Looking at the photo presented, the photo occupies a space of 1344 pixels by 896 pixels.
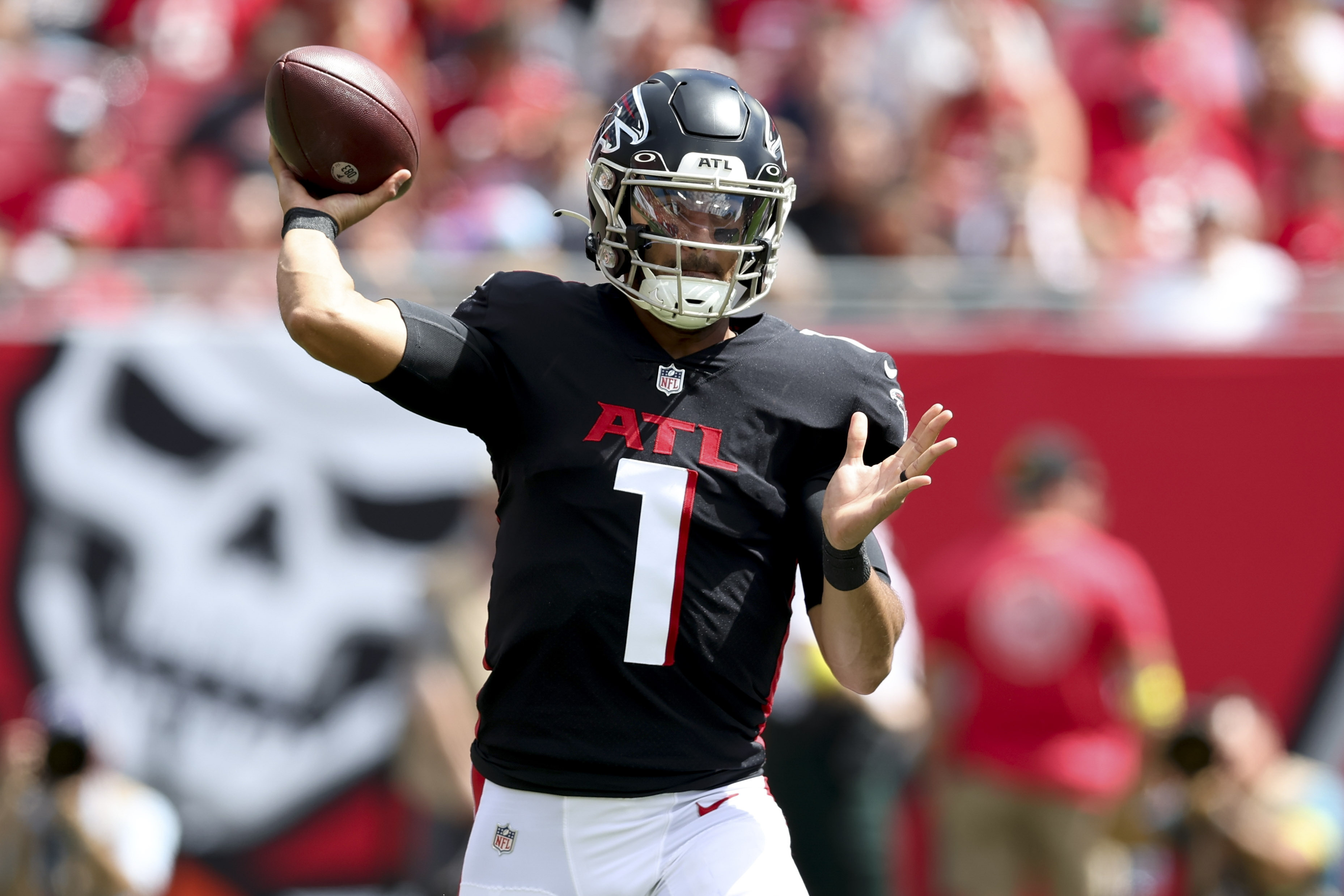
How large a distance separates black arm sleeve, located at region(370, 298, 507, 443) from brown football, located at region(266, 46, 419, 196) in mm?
280

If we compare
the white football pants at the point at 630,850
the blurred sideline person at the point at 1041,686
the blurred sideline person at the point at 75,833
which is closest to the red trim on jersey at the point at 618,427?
the white football pants at the point at 630,850

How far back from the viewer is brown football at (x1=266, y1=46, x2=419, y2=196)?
3170mm

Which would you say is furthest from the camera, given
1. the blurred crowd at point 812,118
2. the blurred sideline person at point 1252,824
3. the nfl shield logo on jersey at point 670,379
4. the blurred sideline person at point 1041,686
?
the blurred crowd at point 812,118

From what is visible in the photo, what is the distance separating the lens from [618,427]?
121 inches

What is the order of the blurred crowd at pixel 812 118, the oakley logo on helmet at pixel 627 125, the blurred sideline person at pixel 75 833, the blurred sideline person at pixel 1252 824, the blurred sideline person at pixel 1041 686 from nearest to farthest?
the oakley logo on helmet at pixel 627 125, the blurred sideline person at pixel 75 833, the blurred sideline person at pixel 1252 824, the blurred sideline person at pixel 1041 686, the blurred crowd at pixel 812 118

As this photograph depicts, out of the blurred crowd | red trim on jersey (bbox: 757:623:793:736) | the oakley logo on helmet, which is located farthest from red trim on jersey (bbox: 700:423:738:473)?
the blurred crowd

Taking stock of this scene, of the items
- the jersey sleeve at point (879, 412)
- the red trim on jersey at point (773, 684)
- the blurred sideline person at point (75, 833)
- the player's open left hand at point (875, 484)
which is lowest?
the blurred sideline person at point (75, 833)

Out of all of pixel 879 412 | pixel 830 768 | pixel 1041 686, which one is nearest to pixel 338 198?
pixel 879 412

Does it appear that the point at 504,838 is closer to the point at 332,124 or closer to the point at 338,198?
the point at 338,198

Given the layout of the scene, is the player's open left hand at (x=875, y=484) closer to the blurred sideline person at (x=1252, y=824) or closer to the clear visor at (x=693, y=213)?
the clear visor at (x=693, y=213)

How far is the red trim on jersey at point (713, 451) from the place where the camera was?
10.1 feet

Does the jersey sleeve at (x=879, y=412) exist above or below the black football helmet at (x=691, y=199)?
below

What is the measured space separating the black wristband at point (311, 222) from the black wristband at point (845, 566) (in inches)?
39.3

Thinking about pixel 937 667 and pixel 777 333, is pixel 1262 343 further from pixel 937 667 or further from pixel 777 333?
pixel 777 333
